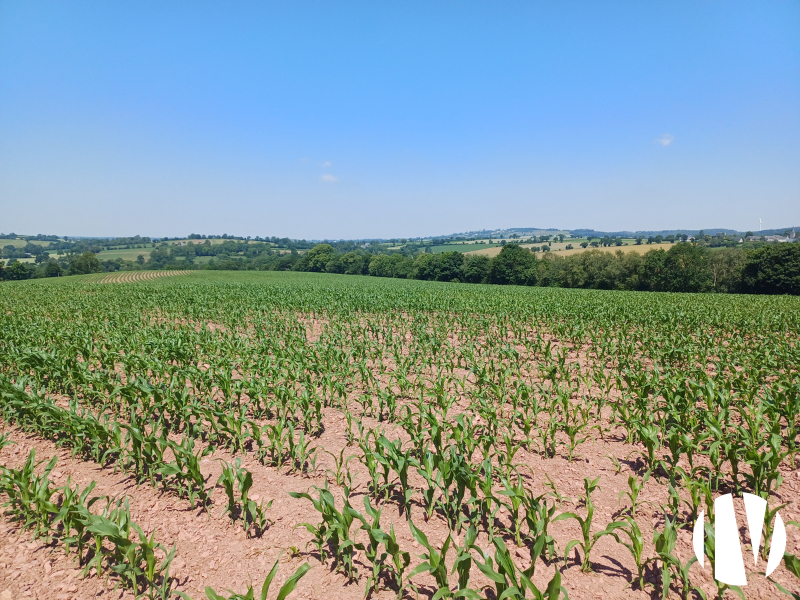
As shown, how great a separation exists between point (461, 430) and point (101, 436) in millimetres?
5788

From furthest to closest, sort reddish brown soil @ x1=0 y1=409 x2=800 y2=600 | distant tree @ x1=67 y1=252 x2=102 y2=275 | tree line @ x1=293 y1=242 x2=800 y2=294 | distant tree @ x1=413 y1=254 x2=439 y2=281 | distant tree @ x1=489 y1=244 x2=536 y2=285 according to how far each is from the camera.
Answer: distant tree @ x1=413 y1=254 x2=439 y2=281 → distant tree @ x1=67 y1=252 x2=102 y2=275 → distant tree @ x1=489 y1=244 x2=536 y2=285 → tree line @ x1=293 y1=242 x2=800 y2=294 → reddish brown soil @ x1=0 y1=409 x2=800 y2=600

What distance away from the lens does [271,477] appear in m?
5.32

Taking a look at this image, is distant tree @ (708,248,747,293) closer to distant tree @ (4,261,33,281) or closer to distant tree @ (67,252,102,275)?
distant tree @ (67,252,102,275)

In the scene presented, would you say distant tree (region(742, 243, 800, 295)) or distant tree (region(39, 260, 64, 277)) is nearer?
distant tree (region(742, 243, 800, 295))

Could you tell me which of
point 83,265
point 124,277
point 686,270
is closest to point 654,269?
point 686,270

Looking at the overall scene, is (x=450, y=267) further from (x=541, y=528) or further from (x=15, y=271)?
(x=15, y=271)

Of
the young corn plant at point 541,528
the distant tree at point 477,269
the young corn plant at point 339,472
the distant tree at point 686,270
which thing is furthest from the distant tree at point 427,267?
the young corn plant at point 541,528

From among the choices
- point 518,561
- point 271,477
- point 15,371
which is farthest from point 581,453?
point 15,371

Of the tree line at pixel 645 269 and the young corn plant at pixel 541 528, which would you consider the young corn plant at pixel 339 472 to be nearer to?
the young corn plant at pixel 541 528

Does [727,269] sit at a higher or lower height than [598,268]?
lower

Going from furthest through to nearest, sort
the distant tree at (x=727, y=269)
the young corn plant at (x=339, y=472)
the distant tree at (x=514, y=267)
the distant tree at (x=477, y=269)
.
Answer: the distant tree at (x=477, y=269)
the distant tree at (x=514, y=267)
the distant tree at (x=727, y=269)
the young corn plant at (x=339, y=472)

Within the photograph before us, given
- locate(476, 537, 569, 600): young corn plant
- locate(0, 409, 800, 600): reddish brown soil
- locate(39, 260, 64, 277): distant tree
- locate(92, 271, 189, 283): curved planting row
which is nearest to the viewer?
locate(476, 537, 569, 600): young corn plant

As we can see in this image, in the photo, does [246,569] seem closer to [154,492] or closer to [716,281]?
[154,492]

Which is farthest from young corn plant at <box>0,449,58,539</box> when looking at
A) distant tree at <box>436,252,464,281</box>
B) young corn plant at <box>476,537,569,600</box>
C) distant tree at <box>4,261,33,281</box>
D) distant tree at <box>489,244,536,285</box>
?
distant tree at <box>4,261,33,281</box>
